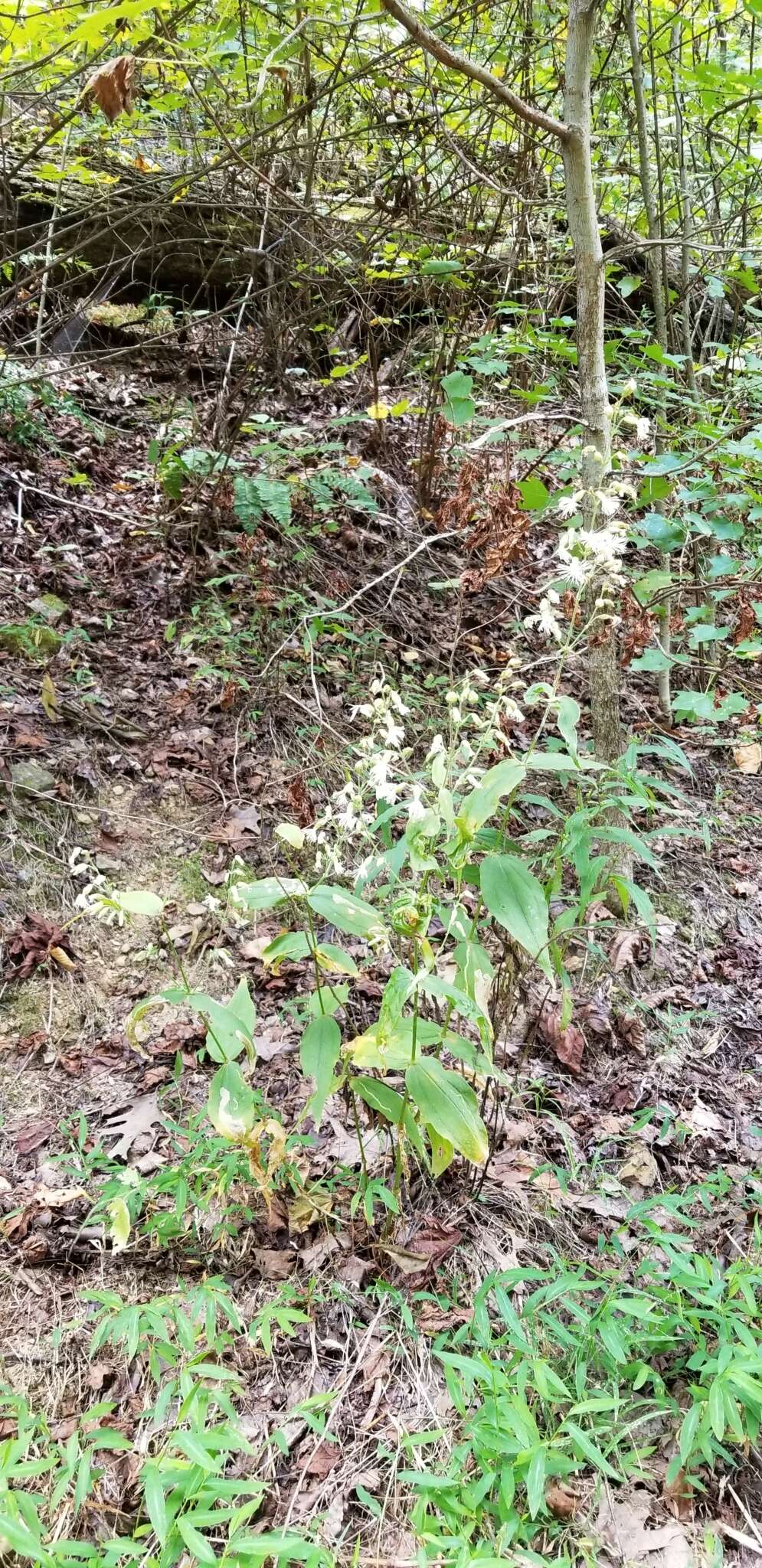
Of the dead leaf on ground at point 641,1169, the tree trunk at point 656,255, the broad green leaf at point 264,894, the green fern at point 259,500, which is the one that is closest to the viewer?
the broad green leaf at point 264,894

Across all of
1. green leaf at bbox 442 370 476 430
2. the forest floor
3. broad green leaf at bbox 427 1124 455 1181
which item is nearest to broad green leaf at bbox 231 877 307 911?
the forest floor

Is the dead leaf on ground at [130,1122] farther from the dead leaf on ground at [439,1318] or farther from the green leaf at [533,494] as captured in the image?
the green leaf at [533,494]

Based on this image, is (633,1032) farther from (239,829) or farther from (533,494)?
(533,494)

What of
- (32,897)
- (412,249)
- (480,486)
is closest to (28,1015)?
(32,897)

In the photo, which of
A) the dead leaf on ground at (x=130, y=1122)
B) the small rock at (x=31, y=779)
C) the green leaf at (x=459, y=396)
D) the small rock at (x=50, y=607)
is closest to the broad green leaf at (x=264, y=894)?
the dead leaf on ground at (x=130, y=1122)

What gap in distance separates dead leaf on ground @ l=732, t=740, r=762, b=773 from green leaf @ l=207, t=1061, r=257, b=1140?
280cm

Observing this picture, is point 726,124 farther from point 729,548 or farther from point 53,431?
point 53,431

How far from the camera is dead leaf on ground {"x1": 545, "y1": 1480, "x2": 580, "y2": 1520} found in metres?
1.45

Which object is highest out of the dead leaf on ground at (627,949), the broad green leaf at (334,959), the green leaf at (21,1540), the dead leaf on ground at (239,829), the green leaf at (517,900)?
the green leaf at (517,900)

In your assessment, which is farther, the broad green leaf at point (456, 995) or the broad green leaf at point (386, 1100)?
the broad green leaf at point (386, 1100)

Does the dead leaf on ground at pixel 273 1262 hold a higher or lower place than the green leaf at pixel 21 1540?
lower

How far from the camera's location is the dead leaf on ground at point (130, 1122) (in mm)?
2123

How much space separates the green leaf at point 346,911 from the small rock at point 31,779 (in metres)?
1.71

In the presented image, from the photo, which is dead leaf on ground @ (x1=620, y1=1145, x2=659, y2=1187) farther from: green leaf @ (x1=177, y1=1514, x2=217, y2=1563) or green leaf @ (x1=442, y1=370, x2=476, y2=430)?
green leaf @ (x1=442, y1=370, x2=476, y2=430)
